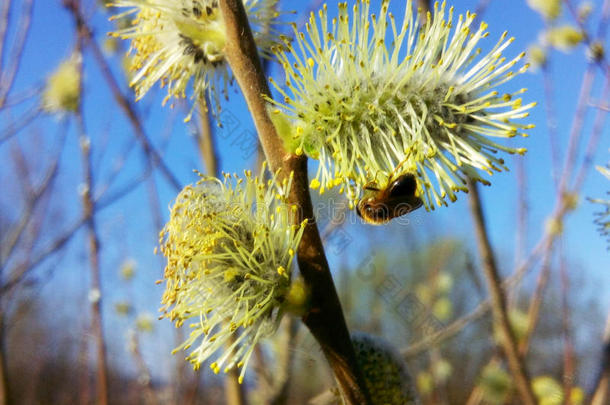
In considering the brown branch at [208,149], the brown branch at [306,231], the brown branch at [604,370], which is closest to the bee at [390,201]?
the brown branch at [306,231]

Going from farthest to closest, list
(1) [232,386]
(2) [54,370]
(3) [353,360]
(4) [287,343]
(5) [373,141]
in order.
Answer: (2) [54,370] → (4) [287,343] → (1) [232,386] → (5) [373,141] → (3) [353,360]

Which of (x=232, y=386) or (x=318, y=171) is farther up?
(x=318, y=171)

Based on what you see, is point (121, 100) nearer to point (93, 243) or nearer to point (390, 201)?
point (93, 243)

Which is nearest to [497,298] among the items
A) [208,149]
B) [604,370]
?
[604,370]

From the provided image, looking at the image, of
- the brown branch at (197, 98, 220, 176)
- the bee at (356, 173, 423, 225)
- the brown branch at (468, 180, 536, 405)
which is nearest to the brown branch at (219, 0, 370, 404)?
the bee at (356, 173, 423, 225)

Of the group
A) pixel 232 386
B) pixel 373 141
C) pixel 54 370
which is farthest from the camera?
pixel 54 370

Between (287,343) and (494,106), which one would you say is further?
(287,343)

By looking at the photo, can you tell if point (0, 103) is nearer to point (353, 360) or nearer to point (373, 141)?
point (373, 141)

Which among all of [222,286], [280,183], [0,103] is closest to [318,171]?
[280,183]
